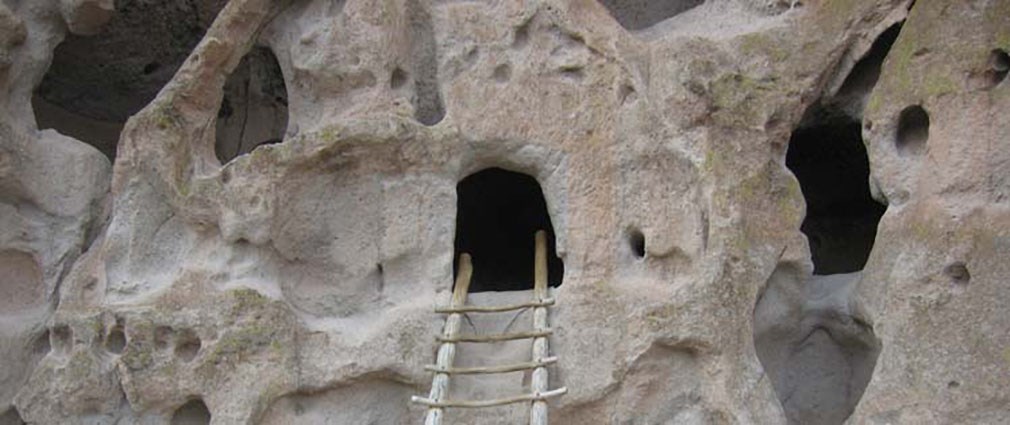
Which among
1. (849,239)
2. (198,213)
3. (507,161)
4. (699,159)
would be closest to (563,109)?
(507,161)

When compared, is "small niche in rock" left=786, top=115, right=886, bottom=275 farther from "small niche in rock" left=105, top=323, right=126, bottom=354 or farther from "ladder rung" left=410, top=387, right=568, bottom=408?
"small niche in rock" left=105, top=323, right=126, bottom=354

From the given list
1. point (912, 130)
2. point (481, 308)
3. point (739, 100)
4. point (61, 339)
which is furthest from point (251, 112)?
point (912, 130)

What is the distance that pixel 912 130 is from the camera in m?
4.20

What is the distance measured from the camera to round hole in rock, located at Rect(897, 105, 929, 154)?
4133 millimetres

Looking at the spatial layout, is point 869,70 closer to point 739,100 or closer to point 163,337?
point 739,100

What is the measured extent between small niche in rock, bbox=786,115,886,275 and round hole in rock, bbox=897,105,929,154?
150cm

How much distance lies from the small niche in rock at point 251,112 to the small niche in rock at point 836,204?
2.63 metres

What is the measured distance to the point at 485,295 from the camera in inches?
181

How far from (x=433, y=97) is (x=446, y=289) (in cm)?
86

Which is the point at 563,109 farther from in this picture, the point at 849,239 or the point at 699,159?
the point at 849,239

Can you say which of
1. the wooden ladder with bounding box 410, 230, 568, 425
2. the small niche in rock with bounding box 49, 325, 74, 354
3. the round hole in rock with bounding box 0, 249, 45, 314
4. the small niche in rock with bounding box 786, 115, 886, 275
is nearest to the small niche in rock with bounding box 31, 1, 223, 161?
the round hole in rock with bounding box 0, 249, 45, 314

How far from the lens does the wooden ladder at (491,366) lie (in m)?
4.07

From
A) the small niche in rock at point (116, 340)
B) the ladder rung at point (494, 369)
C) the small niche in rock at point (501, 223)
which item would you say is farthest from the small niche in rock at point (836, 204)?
the small niche in rock at point (116, 340)

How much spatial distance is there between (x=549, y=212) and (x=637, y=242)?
373 millimetres
